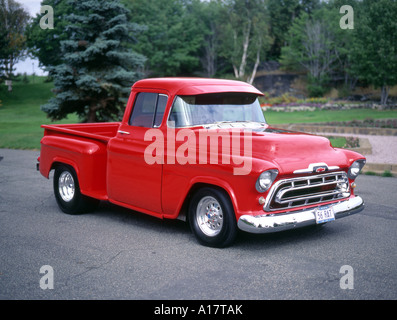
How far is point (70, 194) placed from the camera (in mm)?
7605

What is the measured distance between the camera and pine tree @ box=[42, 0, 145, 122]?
21219 mm

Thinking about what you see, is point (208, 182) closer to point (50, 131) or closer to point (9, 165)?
point (50, 131)

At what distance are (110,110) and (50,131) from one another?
14.2 m

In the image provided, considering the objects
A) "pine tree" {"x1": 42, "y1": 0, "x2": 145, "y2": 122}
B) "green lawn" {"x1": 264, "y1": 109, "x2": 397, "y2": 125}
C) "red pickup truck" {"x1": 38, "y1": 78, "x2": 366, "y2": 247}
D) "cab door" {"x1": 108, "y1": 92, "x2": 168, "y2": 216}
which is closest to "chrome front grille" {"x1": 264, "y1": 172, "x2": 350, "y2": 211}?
"red pickup truck" {"x1": 38, "y1": 78, "x2": 366, "y2": 247}

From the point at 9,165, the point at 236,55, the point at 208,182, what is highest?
the point at 236,55

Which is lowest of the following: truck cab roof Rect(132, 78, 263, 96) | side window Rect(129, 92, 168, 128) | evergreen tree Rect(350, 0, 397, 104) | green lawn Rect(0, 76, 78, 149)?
green lawn Rect(0, 76, 78, 149)

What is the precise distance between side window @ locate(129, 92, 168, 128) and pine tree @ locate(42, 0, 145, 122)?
1464cm

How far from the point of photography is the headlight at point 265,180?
16.9ft

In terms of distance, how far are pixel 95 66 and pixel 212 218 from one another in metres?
17.8

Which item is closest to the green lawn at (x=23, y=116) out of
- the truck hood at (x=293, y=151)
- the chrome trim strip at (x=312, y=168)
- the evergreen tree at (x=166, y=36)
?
the evergreen tree at (x=166, y=36)

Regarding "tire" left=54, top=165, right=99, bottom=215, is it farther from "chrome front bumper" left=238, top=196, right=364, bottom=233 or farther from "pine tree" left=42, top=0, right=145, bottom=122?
"pine tree" left=42, top=0, right=145, bottom=122

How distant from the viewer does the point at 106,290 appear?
4.37m

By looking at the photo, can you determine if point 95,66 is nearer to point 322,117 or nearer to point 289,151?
point 322,117
